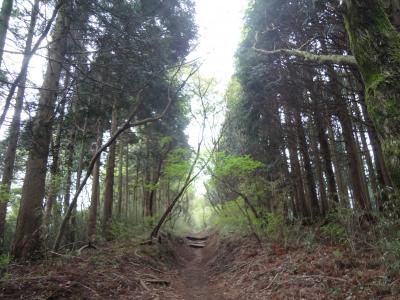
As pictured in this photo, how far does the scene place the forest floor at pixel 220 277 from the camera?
532 cm

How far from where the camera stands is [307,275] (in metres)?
6.42

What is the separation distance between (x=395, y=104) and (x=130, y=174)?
80.0ft

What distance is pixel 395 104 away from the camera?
2.78 m

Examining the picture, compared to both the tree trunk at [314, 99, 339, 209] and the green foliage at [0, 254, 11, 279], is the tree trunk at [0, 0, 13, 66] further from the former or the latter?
the tree trunk at [314, 99, 339, 209]

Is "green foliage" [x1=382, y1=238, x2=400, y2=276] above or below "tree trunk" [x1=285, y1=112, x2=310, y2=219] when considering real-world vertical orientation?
below

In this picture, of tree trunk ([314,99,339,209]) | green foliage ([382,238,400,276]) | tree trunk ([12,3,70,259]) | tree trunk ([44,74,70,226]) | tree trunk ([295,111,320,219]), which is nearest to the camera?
green foliage ([382,238,400,276])

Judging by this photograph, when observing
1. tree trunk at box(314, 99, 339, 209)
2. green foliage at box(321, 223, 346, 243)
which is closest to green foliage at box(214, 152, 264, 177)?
tree trunk at box(314, 99, 339, 209)

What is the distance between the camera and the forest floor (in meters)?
5.32

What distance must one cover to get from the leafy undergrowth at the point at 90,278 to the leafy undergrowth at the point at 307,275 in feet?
6.92

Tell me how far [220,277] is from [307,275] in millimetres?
4163

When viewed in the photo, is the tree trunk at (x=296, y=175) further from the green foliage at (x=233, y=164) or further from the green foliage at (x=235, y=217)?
the green foliage at (x=235, y=217)

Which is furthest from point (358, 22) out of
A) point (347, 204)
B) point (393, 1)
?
point (347, 204)

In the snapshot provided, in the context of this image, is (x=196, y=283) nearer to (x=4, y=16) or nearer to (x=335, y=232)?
(x=335, y=232)

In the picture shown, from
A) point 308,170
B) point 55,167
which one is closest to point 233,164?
point 308,170
